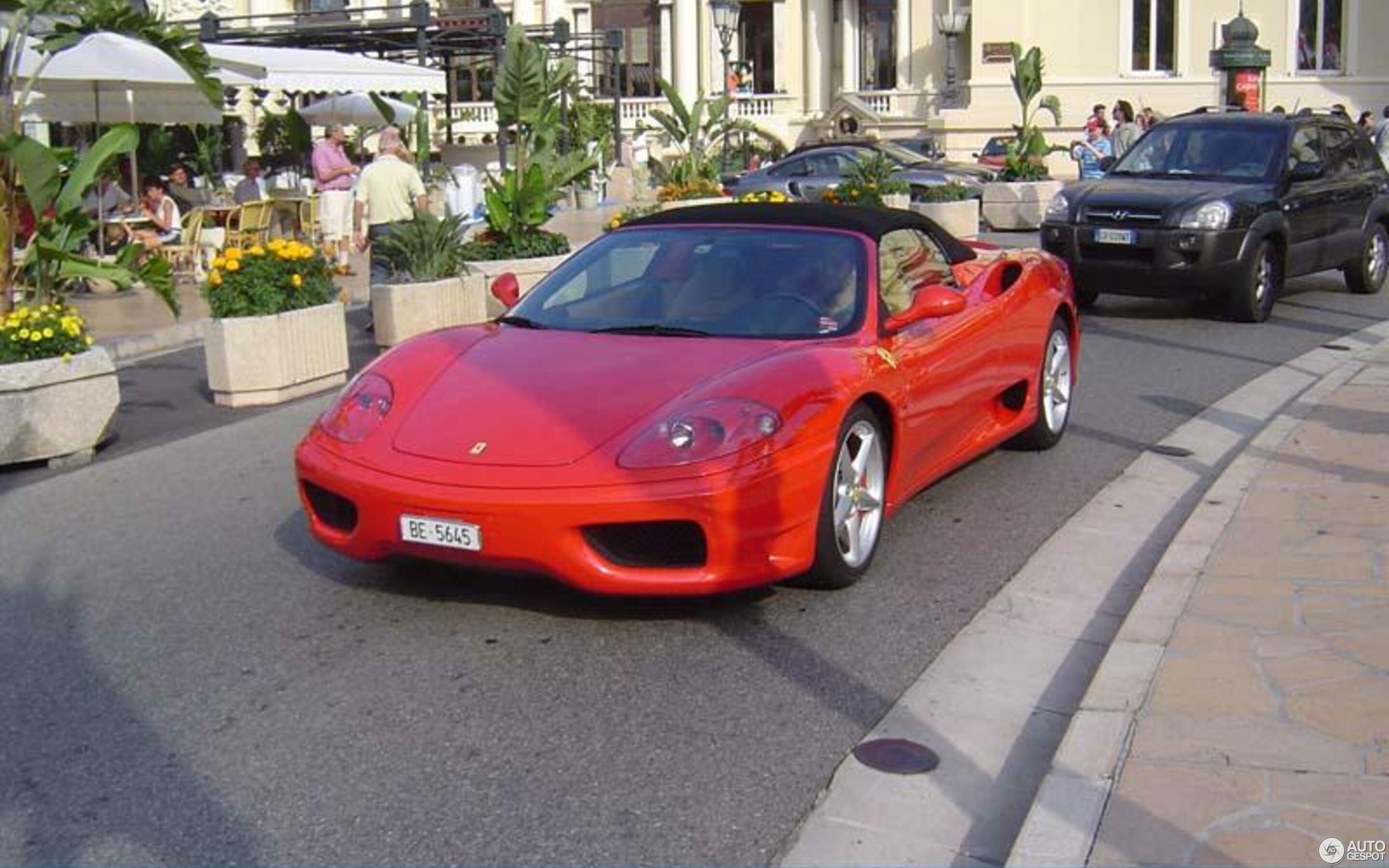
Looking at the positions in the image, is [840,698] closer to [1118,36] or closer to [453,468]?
[453,468]

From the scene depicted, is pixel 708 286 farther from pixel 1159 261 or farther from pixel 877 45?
pixel 877 45

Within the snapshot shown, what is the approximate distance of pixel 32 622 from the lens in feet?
19.9

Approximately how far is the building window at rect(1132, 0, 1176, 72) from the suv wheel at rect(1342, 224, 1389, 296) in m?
29.0

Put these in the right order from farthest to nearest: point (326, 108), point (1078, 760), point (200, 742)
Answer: point (326, 108) → point (200, 742) → point (1078, 760)

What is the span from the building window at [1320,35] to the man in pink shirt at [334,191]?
30.2 metres

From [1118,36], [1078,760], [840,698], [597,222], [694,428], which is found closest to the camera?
[1078,760]

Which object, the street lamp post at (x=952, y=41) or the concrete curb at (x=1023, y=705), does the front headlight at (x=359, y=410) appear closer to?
the concrete curb at (x=1023, y=705)

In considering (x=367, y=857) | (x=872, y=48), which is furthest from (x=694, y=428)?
(x=872, y=48)

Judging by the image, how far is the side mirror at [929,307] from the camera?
6543 mm

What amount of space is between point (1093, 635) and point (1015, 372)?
94.0 inches

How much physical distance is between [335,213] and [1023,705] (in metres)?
17.3

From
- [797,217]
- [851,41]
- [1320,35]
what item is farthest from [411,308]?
[851,41]

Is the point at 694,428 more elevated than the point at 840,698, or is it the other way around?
the point at 694,428

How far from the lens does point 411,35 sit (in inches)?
1268
